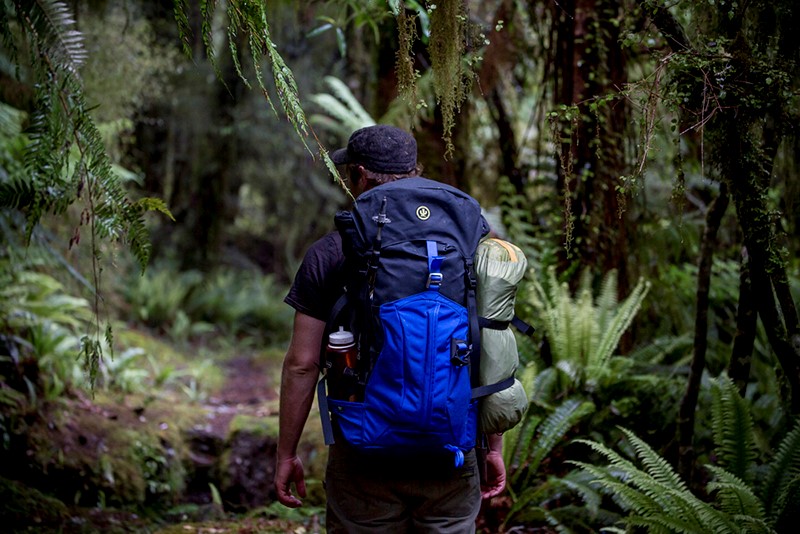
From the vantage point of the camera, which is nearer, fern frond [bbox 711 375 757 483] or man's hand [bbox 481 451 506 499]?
man's hand [bbox 481 451 506 499]

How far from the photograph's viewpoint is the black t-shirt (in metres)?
2.39

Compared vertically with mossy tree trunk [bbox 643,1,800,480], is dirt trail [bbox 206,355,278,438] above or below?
below

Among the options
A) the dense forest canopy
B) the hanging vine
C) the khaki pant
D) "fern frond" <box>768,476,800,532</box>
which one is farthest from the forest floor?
the hanging vine

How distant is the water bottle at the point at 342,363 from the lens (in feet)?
7.30

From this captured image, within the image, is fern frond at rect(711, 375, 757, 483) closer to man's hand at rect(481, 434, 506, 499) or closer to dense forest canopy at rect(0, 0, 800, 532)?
dense forest canopy at rect(0, 0, 800, 532)

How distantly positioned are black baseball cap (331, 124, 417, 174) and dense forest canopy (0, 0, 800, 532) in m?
0.19

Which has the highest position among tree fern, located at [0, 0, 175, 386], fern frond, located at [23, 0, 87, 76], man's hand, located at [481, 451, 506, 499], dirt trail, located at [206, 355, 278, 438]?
fern frond, located at [23, 0, 87, 76]

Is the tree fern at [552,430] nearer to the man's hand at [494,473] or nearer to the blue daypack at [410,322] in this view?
the man's hand at [494,473]

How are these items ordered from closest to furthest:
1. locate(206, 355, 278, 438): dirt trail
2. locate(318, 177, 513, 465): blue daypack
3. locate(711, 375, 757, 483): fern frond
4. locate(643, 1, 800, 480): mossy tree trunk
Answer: locate(318, 177, 513, 465): blue daypack, locate(643, 1, 800, 480): mossy tree trunk, locate(711, 375, 757, 483): fern frond, locate(206, 355, 278, 438): dirt trail

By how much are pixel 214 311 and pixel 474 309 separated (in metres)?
9.19

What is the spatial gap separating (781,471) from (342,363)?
7.52 ft

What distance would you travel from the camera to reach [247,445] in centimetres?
559

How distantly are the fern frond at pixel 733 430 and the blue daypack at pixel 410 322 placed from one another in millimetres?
1818

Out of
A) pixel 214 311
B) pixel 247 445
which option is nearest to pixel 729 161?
pixel 247 445
